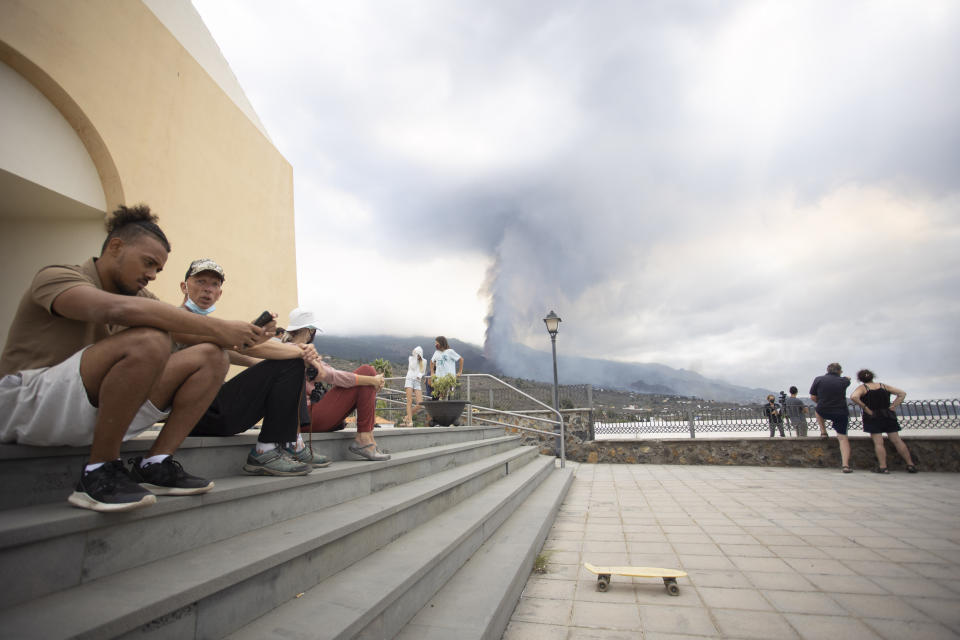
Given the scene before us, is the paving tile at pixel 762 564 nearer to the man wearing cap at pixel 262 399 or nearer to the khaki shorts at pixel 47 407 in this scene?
the man wearing cap at pixel 262 399

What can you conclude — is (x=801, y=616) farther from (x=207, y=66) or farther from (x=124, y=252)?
(x=207, y=66)

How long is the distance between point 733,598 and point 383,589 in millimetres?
2152

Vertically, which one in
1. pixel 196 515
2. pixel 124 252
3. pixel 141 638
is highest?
pixel 124 252

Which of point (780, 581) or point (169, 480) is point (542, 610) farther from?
point (169, 480)

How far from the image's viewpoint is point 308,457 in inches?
103

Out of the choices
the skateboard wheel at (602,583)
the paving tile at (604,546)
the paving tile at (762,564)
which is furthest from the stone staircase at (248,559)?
the paving tile at (762,564)

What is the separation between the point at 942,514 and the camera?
451 centimetres

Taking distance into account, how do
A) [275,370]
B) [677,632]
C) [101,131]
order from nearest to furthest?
1. [677,632]
2. [275,370]
3. [101,131]

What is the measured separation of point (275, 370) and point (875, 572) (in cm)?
402

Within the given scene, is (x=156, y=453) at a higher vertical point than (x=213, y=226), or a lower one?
lower

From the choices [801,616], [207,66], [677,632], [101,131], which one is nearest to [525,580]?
[677,632]

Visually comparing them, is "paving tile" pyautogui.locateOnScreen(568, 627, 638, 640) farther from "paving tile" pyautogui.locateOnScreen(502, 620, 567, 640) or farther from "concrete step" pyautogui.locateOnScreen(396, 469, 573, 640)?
"concrete step" pyautogui.locateOnScreen(396, 469, 573, 640)

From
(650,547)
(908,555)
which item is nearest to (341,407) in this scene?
(650,547)

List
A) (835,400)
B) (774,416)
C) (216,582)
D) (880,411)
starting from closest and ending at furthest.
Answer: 1. (216,582)
2. (880,411)
3. (835,400)
4. (774,416)
